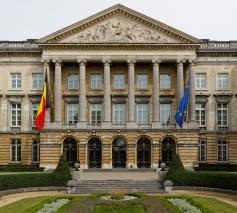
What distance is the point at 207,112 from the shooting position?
5719cm

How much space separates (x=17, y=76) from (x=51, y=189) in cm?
2196

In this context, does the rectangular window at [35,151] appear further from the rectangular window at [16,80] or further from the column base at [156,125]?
the column base at [156,125]

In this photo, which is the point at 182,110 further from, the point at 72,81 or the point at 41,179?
the point at 41,179

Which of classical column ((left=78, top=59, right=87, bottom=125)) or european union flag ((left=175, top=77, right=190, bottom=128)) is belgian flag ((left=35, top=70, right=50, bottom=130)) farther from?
european union flag ((left=175, top=77, right=190, bottom=128))

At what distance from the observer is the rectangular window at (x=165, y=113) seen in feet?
185

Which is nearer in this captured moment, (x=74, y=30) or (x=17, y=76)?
(x=74, y=30)

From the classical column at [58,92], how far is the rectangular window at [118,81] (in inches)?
265

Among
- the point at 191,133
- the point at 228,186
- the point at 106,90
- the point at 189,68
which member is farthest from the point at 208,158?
the point at 228,186

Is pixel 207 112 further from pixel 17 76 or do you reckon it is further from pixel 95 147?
pixel 17 76

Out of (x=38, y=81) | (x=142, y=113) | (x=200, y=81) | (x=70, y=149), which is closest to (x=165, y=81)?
(x=200, y=81)

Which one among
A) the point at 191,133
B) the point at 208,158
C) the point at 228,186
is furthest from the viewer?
the point at 208,158

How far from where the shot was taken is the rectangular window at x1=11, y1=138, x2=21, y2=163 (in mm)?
56781

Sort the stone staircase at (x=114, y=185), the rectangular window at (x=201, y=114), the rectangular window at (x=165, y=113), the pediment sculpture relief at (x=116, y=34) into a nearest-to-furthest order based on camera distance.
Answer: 1. the stone staircase at (x=114, y=185)
2. the pediment sculpture relief at (x=116, y=34)
3. the rectangular window at (x=165, y=113)
4. the rectangular window at (x=201, y=114)

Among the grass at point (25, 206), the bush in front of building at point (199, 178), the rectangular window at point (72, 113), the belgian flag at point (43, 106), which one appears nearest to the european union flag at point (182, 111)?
the bush in front of building at point (199, 178)
